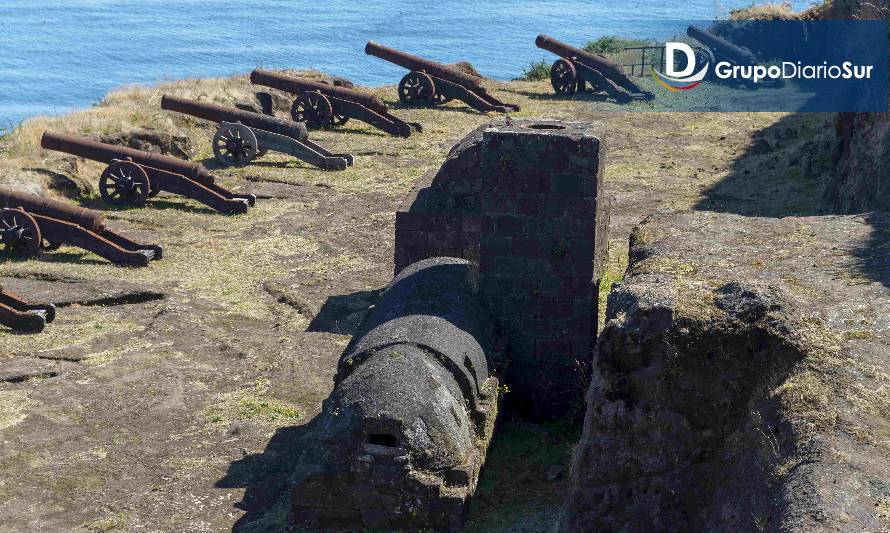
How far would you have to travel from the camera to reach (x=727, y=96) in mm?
29281

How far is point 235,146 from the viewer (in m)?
20.7

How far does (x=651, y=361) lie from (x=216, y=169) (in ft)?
51.0

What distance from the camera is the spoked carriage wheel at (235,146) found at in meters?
20.6

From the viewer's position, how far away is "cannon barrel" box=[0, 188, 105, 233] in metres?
15.1

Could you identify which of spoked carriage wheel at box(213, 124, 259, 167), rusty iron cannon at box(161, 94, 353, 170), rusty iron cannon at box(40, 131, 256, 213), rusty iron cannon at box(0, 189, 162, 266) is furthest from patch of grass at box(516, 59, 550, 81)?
rusty iron cannon at box(0, 189, 162, 266)

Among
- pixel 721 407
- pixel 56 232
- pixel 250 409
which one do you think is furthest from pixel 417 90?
pixel 721 407

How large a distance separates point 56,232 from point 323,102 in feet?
31.7

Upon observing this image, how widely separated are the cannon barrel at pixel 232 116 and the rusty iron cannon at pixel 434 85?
5.76 m

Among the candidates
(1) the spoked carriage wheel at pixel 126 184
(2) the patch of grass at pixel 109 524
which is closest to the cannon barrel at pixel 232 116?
(1) the spoked carriage wheel at pixel 126 184

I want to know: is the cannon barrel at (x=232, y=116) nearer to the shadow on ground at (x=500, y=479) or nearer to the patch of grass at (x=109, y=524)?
the shadow on ground at (x=500, y=479)

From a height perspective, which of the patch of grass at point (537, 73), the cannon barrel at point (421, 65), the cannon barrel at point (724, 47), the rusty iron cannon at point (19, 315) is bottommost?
the rusty iron cannon at point (19, 315)

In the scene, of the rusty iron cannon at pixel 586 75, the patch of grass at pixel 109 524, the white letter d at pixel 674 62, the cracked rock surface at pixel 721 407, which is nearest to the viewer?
the cracked rock surface at pixel 721 407

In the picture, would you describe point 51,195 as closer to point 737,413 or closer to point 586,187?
point 586,187

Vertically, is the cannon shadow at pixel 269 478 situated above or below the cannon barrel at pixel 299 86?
below
